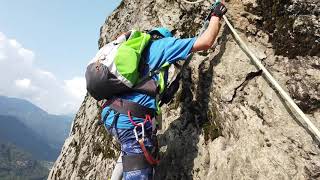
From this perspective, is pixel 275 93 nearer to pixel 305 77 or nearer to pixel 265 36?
pixel 305 77

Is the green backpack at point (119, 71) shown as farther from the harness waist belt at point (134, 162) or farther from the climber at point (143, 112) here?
the harness waist belt at point (134, 162)

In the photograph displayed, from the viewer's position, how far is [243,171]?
8625 millimetres

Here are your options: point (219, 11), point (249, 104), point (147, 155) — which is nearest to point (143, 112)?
point (147, 155)

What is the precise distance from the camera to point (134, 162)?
29.1 feet

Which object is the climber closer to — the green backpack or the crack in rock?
the green backpack

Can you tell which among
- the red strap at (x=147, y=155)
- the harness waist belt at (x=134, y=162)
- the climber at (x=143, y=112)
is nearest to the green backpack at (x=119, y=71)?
the climber at (x=143, y=112)

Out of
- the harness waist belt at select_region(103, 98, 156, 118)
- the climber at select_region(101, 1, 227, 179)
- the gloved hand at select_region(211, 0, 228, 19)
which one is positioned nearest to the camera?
the climber at select_region(101, 1, 227, 179)

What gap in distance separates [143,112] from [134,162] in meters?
1.20

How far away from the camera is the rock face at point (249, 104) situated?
8.21 meters

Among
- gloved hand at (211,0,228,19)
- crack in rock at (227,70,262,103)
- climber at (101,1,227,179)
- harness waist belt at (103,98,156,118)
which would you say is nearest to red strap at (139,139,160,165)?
climber at (101,1,227,179)

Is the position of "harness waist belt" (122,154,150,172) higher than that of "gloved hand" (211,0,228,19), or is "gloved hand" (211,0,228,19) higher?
"gloved hand" (211,0,228,19)

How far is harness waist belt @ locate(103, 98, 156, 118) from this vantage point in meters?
9.04

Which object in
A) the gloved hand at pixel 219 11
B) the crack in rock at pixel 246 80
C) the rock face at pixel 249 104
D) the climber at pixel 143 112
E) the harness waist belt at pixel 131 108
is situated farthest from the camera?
the gloved hand at pixel 219 11

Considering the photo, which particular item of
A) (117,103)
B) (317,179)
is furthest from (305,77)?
(117,103)
